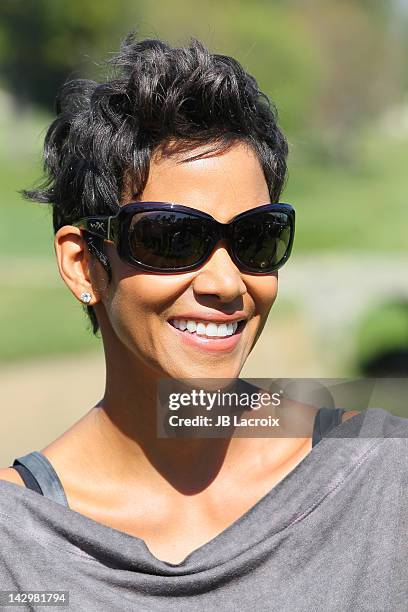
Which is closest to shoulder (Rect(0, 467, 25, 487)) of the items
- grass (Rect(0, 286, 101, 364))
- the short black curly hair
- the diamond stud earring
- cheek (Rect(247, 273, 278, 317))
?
the diamond stud earring

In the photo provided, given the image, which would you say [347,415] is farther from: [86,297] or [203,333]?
[86,297]

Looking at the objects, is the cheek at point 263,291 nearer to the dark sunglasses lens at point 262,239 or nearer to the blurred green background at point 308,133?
the dark sunglasses lens at point 262,239

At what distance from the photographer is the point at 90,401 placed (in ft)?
24.9

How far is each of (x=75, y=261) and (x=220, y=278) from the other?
401mm

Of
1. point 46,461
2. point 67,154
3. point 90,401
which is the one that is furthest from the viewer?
point 90,401

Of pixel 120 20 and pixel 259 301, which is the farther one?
pixel 120 20

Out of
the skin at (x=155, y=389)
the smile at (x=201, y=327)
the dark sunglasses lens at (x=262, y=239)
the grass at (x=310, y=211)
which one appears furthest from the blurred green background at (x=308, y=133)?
the smile at (x=201, y=327)

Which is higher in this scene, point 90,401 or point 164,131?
point 164,131

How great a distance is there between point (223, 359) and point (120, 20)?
1655 cm

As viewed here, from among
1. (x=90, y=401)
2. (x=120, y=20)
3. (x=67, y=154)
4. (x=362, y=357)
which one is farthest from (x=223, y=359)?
(x=120, y=20)

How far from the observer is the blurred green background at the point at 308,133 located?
38.3 feet

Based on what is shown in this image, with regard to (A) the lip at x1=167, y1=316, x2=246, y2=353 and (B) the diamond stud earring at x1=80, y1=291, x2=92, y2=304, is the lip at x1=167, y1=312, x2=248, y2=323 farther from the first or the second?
(B) the diamond stud earring at x1=80, y1=291, x2=92, y2=304

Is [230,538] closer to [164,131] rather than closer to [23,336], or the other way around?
[164,131]

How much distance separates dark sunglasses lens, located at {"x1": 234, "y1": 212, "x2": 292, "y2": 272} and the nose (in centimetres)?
3
